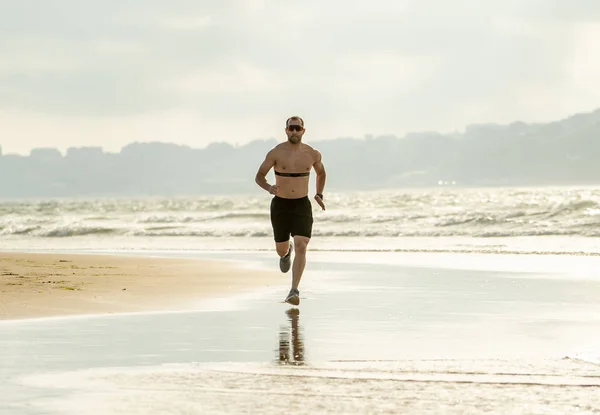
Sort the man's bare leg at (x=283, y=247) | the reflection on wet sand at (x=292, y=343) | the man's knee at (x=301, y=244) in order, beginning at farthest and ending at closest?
1. the man's bare leg at (x=283, y=247)
2. the man's knee at (x=301, y=244)
3. the reflection on wet sand at (x=292, y=343)

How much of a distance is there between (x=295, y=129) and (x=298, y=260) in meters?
1.40

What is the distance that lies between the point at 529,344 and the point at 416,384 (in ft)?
6.61

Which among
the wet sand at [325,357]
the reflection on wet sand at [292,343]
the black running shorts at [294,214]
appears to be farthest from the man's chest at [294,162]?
the reflection on wet sand at [292,343]

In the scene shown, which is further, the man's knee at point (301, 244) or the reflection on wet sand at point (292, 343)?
the man's knee at point (301, 244)

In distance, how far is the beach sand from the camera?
10.8 metres

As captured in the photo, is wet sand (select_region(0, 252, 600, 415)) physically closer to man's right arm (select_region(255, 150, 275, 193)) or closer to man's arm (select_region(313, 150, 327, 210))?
man's arm (select_region(313, 150, 327, 210))

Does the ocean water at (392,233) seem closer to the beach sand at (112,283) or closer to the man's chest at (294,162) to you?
the beach sand at (112,283)

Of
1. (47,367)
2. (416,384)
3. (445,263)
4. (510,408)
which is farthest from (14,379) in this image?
(445,263)

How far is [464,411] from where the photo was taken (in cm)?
525

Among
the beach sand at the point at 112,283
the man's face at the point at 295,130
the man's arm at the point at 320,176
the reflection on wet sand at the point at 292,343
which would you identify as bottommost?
the reflection on wet sand at the point at 292,343

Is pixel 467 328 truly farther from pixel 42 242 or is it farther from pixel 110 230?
pixel 110 230

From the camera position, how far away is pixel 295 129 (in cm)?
1068

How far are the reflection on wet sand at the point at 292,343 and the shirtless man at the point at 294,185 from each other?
145cm

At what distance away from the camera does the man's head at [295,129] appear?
420 inches
